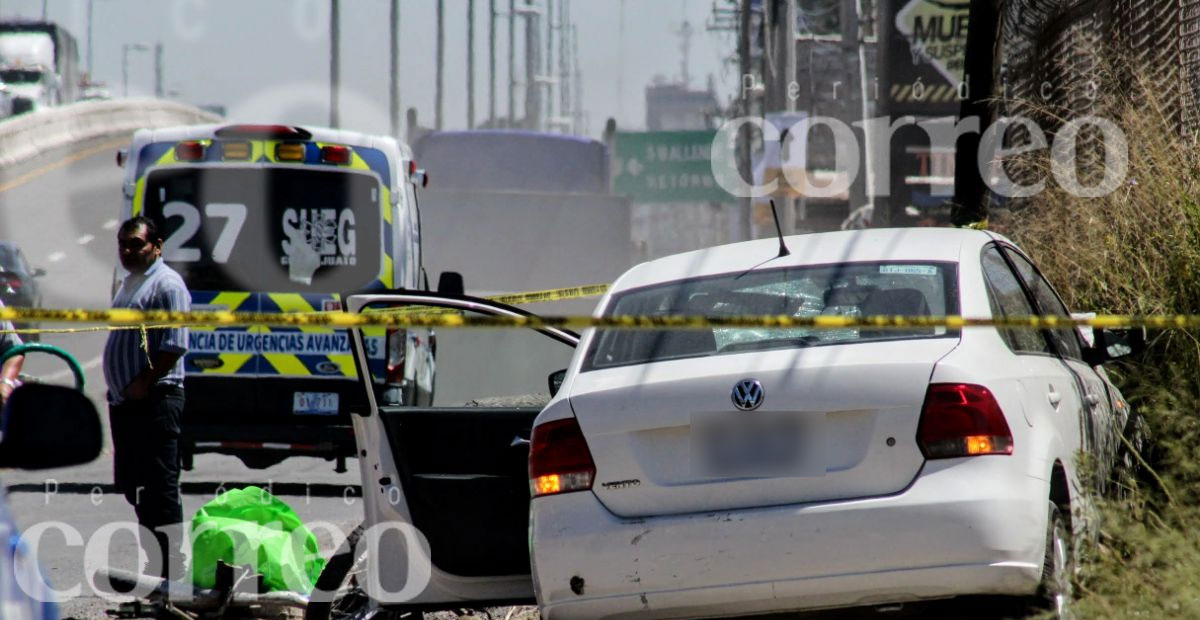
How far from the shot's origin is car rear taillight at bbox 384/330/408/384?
31.9ft

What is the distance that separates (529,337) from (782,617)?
27.9ft

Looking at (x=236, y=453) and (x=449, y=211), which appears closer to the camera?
(x=236, y=453)

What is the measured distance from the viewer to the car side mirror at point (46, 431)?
115 inches

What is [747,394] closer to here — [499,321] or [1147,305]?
[499,321]

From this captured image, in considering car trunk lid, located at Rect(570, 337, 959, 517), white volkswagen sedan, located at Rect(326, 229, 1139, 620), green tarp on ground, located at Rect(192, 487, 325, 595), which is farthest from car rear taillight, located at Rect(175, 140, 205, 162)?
car trunk lid, located at Rect(570, 337, 959, 517)

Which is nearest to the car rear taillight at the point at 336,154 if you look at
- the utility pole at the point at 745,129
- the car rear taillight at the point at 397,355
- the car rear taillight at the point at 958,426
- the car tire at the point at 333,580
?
the car rear taillight at the point at 397,355

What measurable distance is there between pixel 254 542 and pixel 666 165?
4730cm

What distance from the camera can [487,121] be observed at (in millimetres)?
69125

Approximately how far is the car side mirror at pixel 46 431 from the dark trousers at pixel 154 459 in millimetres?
3669

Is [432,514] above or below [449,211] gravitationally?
below

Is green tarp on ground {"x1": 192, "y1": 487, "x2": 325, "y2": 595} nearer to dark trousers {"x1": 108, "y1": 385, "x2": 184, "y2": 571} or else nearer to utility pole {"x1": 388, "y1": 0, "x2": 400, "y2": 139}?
dark trousers {"x1": 108, "y1": 385, "x2": 184, "y2": 571}

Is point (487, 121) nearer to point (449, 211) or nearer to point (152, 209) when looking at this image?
point (449, 211)

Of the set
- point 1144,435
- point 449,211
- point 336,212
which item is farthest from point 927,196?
point 1144,435

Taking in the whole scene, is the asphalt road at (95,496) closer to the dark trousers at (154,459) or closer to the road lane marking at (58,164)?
the dark trousers at (154,459)
